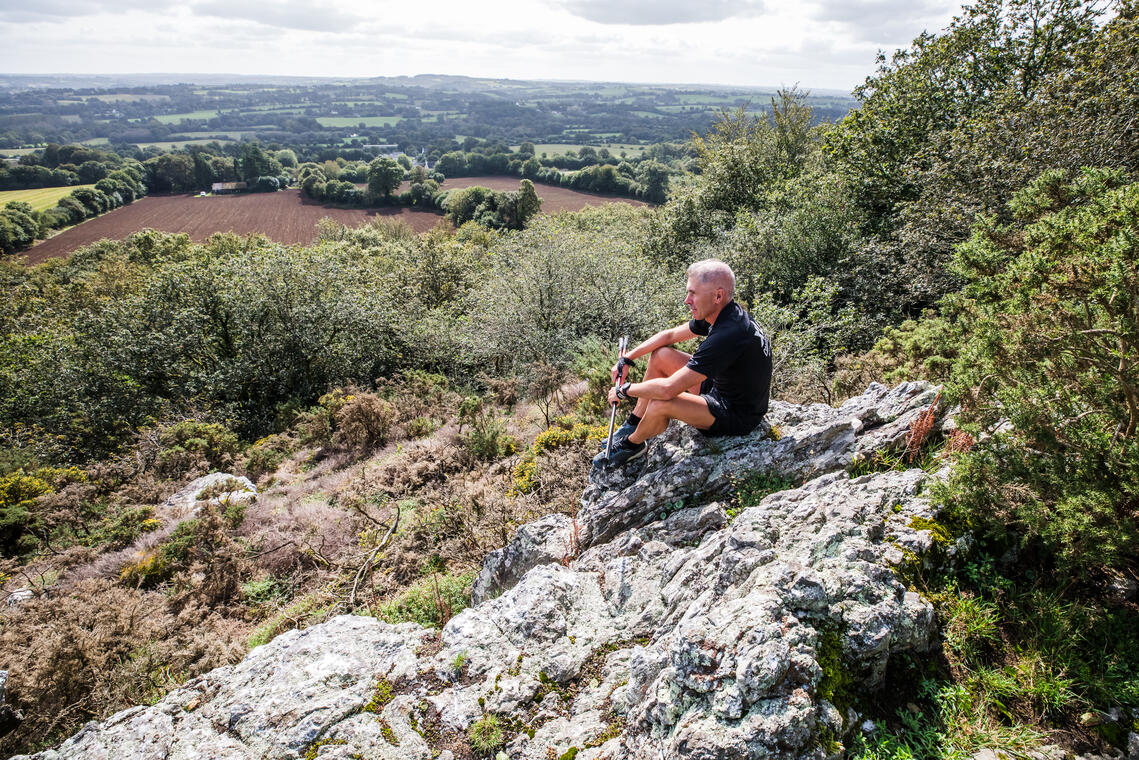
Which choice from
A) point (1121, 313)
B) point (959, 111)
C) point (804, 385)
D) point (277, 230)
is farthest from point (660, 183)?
point (1121, 313)

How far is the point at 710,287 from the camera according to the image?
5727mm

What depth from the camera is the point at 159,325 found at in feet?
62.5

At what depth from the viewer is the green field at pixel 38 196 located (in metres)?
79.4

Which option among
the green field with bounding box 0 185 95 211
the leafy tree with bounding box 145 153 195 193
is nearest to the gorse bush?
the green field with bounding box 0 185 95 211

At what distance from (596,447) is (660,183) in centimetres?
9822

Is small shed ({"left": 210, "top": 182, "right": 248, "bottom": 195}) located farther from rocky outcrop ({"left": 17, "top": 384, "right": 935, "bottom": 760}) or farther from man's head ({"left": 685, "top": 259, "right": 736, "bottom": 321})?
man's head ({"left": 685, "top": 259, "right": 736, "bottom": 321})

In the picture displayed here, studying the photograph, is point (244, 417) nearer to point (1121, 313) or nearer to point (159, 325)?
point (159, 325)

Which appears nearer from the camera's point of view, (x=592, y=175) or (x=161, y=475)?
(x=161, y=475)

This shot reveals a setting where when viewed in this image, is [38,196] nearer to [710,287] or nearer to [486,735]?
[710,287]

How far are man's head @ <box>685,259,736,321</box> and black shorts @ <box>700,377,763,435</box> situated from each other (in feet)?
2.84

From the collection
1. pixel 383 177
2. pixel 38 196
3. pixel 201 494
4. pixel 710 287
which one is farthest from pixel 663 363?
pixel 38 196

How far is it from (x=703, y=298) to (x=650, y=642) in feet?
11.8

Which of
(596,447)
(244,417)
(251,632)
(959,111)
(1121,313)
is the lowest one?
(244,417)

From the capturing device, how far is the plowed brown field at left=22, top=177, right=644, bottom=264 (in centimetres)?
6938
